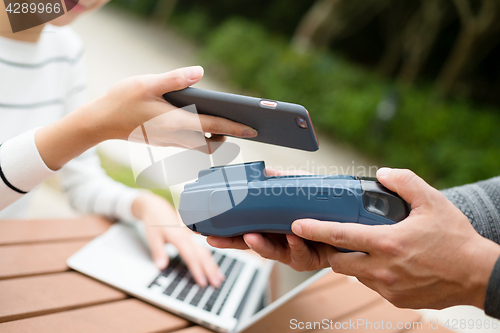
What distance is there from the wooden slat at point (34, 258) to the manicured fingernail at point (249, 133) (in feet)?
1.67

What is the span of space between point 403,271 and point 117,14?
7.25 meters

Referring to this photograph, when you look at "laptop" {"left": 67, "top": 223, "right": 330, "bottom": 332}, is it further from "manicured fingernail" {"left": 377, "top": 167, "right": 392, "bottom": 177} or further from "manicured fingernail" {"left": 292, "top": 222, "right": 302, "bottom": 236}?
"manicured fingernail" {"left": 377, "top": 167, "right": 392, "bottom": 177}

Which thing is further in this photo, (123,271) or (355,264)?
(123,271)

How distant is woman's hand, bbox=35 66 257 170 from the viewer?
2.22 ft

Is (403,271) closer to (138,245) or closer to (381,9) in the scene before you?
(138,245)

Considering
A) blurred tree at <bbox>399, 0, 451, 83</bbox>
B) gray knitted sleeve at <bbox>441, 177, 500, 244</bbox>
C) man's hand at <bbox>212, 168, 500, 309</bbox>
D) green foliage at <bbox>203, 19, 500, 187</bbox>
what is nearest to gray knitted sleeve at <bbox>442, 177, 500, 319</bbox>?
gray knitted sleeve at <bbox>441, 177, 500, 244</bbox>

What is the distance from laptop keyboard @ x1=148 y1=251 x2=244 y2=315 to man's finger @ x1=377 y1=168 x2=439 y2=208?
0.43 m

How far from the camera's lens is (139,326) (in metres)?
0.73

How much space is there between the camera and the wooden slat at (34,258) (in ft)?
2.68

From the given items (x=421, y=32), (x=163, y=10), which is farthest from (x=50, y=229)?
(x=163, y=10)

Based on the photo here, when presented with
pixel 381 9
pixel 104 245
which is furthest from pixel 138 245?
pixel 381 9

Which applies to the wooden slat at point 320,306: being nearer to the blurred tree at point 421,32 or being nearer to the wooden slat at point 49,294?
the wooden slat at point 49,294

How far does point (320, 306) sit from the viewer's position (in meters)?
0.89

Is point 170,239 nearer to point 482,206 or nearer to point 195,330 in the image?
point 195,330
